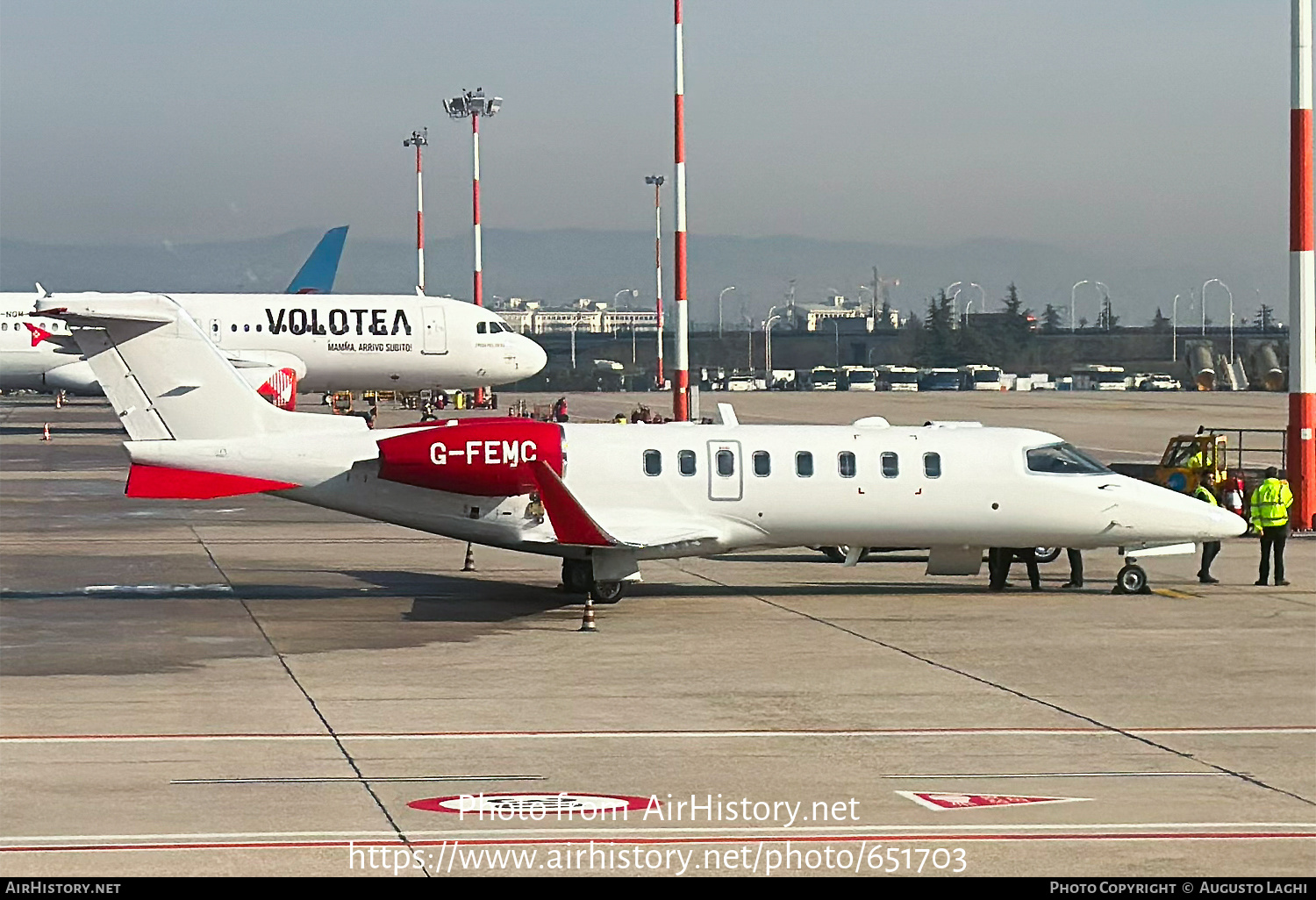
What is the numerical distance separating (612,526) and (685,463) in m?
1.63

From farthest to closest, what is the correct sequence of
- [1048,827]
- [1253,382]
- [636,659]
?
[1253,382], [636,659], [1048,827]

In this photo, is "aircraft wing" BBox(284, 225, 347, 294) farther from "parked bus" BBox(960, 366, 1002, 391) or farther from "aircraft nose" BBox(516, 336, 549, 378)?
"parked bus" BBox(960, 366, 1002, 391)

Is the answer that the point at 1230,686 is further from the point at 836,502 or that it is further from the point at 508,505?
the point at 508,505

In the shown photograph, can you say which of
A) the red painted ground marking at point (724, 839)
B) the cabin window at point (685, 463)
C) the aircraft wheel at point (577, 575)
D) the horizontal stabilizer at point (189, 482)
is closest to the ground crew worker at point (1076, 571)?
the cabin window at point (685, 463)

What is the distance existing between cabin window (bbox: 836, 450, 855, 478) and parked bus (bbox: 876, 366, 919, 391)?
12327 cm

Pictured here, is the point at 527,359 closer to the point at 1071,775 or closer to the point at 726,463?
the point at 726,463

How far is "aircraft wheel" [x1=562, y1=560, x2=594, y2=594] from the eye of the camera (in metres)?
24.5

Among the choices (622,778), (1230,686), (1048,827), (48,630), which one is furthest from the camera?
(48,630)

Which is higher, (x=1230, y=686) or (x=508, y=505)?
(x=508, y=505)

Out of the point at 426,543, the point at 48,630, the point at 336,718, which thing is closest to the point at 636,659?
the point at 336,718

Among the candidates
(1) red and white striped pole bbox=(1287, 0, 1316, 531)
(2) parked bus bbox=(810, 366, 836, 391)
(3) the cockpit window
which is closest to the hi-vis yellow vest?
(3) the cockpit window

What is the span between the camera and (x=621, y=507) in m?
25.0

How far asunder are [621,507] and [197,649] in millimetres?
6690

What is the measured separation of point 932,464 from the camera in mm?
25781
